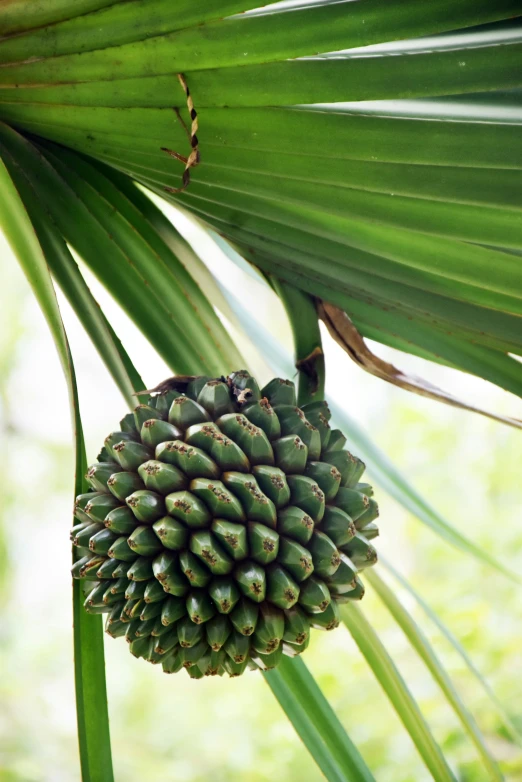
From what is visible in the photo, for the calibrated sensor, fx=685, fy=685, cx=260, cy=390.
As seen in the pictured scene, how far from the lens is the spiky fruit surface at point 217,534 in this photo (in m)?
0.57

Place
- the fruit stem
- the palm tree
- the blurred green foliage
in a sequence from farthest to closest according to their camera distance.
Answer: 1. the blurred green foliage
2. the fruit stem
3. the palm tree

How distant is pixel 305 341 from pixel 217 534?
28 cm

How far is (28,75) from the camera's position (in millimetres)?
628

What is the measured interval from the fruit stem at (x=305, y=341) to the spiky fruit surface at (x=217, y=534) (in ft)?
0.45

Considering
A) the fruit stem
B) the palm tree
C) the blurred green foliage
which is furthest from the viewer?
the blurred green foliage

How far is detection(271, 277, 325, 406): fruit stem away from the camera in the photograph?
76 centimetres

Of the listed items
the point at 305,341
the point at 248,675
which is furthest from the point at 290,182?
the point at 248,675

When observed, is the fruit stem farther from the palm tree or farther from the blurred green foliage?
the blurred green foliage

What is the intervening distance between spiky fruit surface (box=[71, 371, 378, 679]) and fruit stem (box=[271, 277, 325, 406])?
139 mm

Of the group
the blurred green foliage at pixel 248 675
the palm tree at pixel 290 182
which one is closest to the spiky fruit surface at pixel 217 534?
the palm tree at pixel 290 182

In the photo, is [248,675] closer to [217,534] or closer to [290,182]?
[217,534]

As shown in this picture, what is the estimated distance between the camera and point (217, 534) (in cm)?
57

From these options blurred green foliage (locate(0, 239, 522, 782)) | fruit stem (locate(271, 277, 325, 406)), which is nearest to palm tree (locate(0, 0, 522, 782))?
fruit stem (locate(271, 277, 325, 406))

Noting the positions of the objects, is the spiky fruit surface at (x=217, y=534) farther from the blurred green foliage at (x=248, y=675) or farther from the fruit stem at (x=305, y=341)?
the blurred green foliage at (x=248, y=675)
